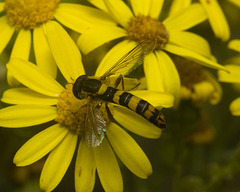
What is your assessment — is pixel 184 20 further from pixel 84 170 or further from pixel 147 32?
pixel 84 170

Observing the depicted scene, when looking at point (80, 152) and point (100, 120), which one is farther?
point (80, 152)

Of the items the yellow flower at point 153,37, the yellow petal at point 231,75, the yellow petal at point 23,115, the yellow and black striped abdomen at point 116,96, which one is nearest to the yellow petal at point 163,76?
the yellow flower at point 153,37

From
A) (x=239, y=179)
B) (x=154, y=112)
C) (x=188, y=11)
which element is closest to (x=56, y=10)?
(x=188, y=11)

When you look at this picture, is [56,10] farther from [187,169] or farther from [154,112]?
[187,169]

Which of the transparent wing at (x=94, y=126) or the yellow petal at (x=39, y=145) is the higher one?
the transparent wing at (x=94, y=126)

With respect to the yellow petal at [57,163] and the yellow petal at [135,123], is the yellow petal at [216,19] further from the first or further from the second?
the yellow petal at [57,163]

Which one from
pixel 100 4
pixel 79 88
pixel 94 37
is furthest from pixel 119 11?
pixel 79 88

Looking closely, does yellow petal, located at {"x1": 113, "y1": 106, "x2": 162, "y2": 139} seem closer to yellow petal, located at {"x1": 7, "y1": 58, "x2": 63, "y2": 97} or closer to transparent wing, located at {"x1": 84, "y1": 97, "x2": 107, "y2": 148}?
transparent wing, located at {"x1": 84, "y1": 97, "x2": 107, "y2": 148}
